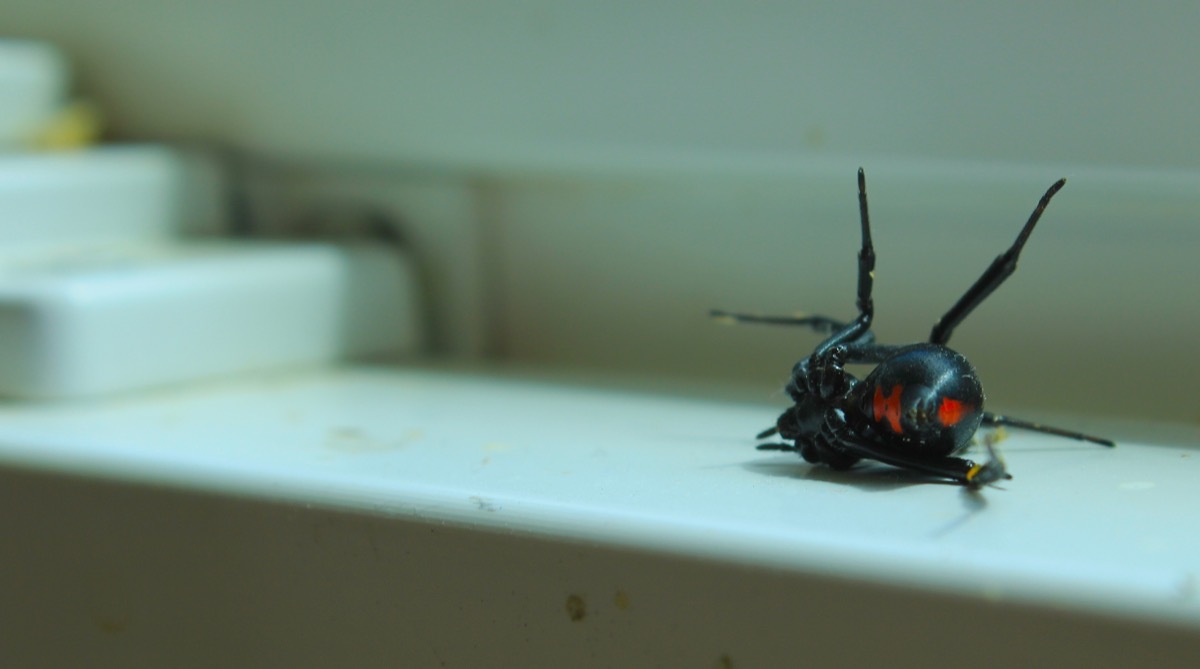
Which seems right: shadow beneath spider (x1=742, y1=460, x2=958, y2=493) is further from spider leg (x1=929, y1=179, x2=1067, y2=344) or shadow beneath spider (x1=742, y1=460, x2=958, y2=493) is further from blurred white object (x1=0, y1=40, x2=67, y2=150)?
blurred white object (x1=0, y1=40, x2=67, y2=150)

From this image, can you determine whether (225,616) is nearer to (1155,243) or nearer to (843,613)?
(843,613)

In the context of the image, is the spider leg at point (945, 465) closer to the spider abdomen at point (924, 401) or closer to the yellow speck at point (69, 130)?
the spider abdomen at point (924, 401)

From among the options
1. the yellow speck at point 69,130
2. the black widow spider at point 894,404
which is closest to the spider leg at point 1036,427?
the black widow spider at point 894,404

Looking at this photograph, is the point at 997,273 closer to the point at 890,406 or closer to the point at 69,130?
the point at 890,406

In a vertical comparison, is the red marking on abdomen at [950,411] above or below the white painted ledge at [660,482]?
above

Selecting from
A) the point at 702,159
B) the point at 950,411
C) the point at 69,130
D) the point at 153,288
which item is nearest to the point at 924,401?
the point at 950,411
